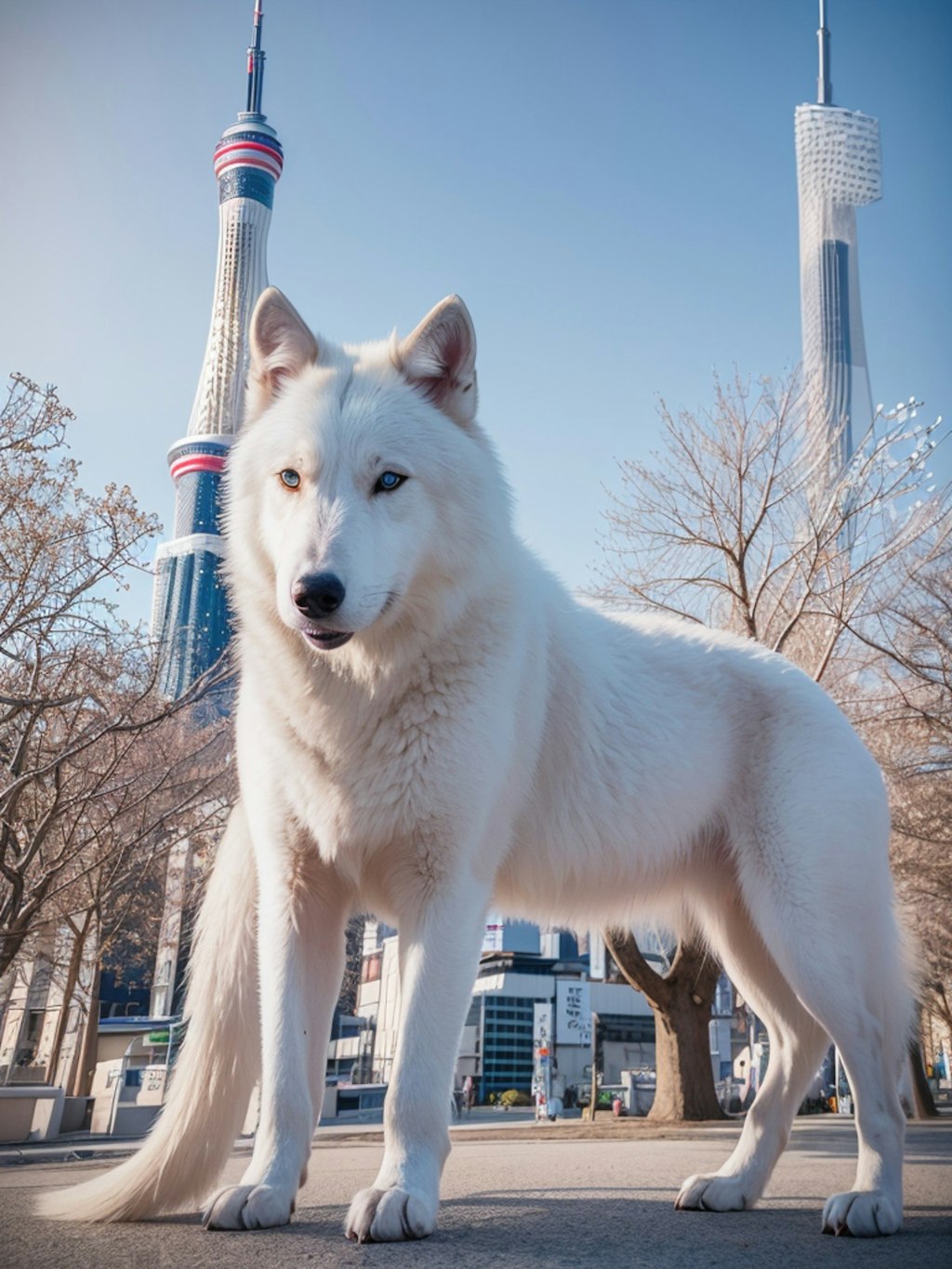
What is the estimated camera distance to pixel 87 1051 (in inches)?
1072

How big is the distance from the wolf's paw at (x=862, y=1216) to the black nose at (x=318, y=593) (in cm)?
231

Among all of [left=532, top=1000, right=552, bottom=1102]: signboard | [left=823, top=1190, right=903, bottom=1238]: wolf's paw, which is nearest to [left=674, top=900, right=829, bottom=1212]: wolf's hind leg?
[left=823, top=1190, right=903, bottom=1238]: wolf's paw

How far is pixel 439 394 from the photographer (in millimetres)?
3580

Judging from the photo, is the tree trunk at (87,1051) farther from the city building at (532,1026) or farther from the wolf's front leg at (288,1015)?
the wolf's front leg at (288,1015)

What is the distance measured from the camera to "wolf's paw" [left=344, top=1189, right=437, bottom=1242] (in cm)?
243

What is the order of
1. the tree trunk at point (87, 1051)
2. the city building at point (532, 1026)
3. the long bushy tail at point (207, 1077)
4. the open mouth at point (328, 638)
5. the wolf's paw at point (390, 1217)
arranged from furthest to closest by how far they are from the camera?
the city building at point (532, 1026) < the tree trunk at point (87, 1051) < the long bushy tail at point (207, 1077) < the open mouth at point (328, 638) < the wolf's paw at point (390, 1217)

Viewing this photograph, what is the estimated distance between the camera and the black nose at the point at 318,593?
2.77m

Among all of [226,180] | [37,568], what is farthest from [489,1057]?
[226,180]

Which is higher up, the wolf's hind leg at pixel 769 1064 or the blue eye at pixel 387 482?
the blue eye at pixel 387 482

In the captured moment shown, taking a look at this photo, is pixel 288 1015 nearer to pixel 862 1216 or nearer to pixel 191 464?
pixel 862 1216

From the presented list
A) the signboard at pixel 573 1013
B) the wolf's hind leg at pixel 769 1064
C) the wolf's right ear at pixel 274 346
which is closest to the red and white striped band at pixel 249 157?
the signboard at pixel 573 1013

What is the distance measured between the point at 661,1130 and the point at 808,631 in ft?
27.8

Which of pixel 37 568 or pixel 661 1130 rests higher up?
pixel 37 568

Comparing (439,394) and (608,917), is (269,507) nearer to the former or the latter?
(439,394)
